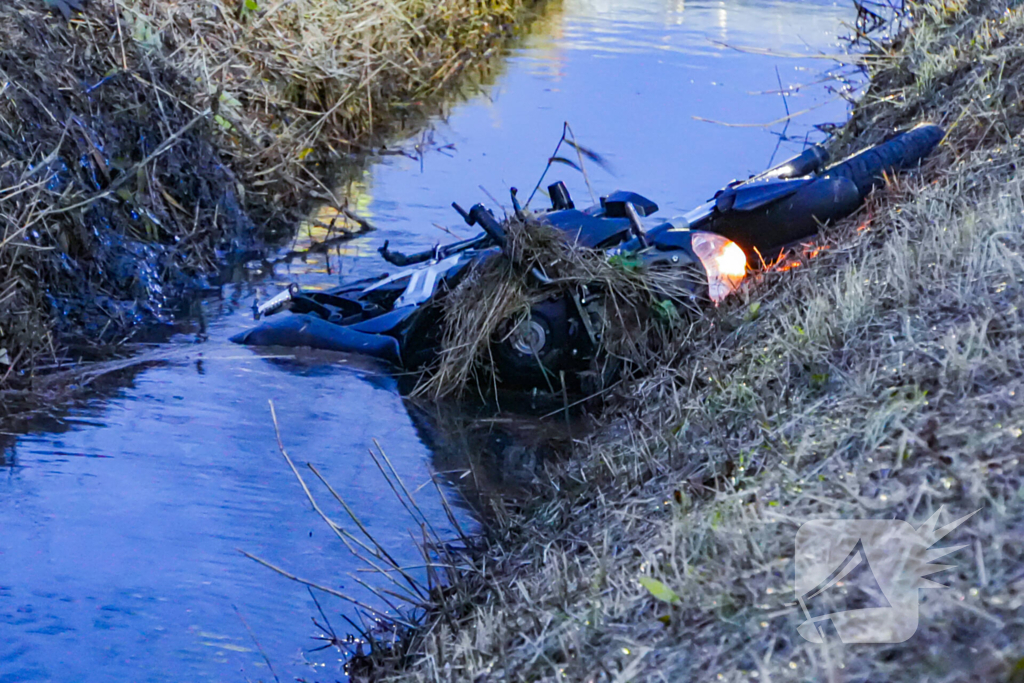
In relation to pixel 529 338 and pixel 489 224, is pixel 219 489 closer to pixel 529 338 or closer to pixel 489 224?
pixel 529 338

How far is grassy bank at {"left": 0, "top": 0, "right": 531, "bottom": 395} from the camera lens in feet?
23.7

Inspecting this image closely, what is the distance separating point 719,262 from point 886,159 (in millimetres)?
1700

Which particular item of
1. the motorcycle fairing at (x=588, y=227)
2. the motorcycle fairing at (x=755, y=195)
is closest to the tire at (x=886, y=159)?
the motorcycle fairing at (x=755, y=195)

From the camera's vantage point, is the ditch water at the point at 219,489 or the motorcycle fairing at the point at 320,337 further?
the motorcycle fairing at the point at 320,337

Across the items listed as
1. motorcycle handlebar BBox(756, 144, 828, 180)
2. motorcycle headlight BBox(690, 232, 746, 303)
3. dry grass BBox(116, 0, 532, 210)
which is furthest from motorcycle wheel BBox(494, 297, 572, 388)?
dry grass BBox(116, 0, 532, 210)

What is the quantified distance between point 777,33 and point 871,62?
708 cm

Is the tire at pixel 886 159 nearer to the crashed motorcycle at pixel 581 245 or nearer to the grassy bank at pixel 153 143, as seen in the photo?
the crashed motorcycle at pixel 581 245

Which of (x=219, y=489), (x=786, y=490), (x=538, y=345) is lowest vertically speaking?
(x=219, y=489)

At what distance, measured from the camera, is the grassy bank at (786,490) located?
2.52 meters

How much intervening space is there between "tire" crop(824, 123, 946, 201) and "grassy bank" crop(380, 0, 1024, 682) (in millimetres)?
1568

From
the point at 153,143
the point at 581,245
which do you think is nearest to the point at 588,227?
the point at 581,245

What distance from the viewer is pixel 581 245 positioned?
6.36 meters

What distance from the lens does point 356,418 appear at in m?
6.03

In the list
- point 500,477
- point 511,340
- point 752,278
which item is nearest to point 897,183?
point 752,278
